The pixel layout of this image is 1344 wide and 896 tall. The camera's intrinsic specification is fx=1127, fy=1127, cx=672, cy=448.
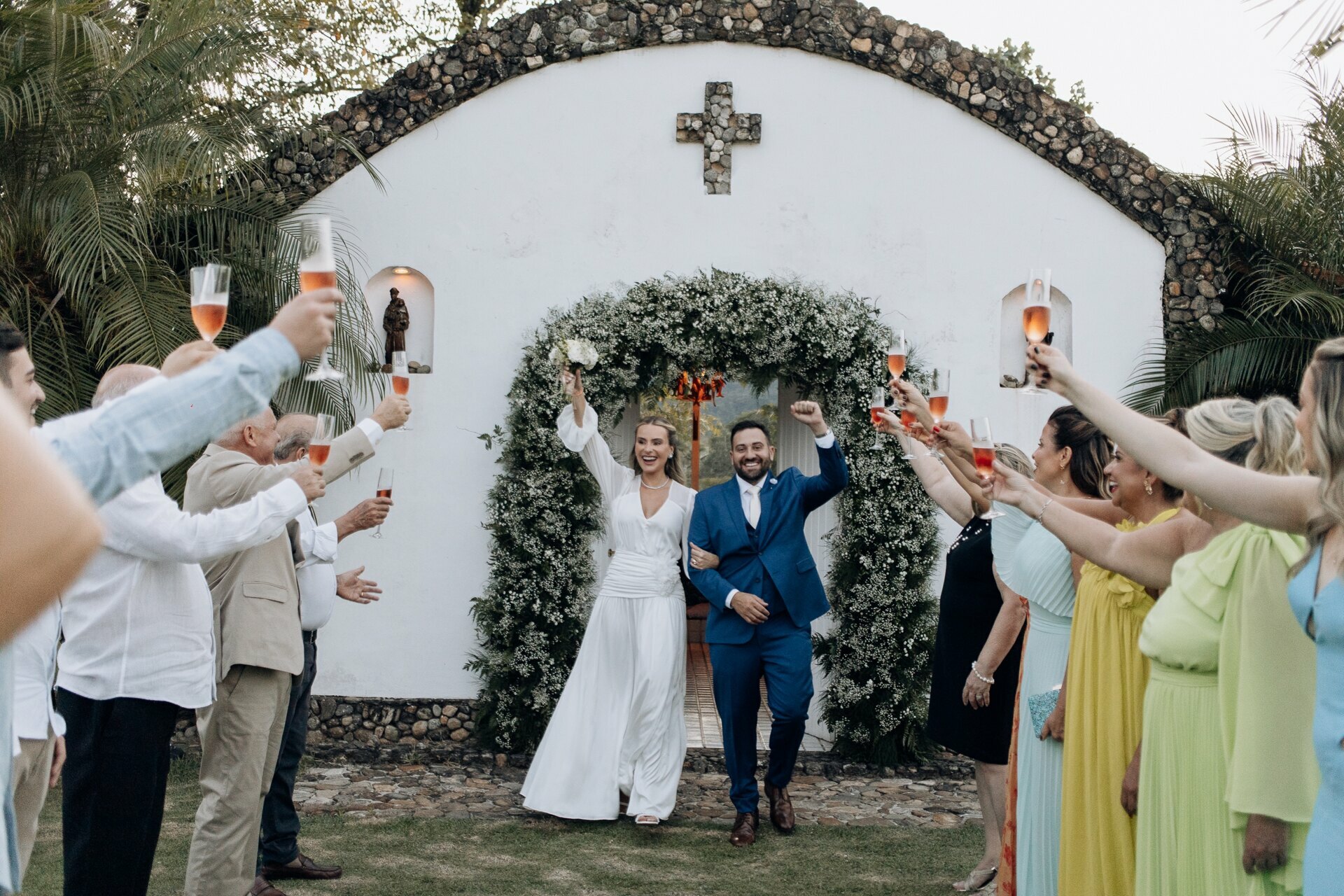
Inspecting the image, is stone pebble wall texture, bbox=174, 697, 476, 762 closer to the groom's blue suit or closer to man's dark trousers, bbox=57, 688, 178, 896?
the groom's blue suit

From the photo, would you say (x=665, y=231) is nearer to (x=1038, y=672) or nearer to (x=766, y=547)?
(x=766, y=547)

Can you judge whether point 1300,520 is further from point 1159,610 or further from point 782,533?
point 782,533

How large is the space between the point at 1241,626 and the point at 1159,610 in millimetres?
372

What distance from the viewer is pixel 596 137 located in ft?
27.1

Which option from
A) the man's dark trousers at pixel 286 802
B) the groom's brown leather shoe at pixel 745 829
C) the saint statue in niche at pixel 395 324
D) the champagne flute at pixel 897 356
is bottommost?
the groom's brown leather shoe at pixel 745 829

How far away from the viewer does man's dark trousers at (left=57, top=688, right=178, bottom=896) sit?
3428 mm

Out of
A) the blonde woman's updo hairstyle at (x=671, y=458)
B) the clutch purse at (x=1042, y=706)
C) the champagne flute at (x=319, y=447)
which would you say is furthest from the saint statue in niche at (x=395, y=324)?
the clutch purse at (x=1042, y=706)

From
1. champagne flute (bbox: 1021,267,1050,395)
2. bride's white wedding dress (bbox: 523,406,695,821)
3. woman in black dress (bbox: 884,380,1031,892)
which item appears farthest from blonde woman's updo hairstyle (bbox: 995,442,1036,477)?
bride's white wedding dress (bbox: 523,406,695,821)

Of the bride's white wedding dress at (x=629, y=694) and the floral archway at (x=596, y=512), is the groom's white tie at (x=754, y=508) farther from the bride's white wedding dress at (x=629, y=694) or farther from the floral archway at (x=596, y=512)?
the floral archway at (x=596, y=512)

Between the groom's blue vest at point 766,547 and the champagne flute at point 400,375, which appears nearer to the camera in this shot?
the champagne flute at point 400,375

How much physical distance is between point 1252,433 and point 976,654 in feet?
8.16

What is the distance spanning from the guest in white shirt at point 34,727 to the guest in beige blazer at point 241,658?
2.46ft

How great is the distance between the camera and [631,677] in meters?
6.55

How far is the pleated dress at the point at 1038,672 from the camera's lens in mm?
4086
